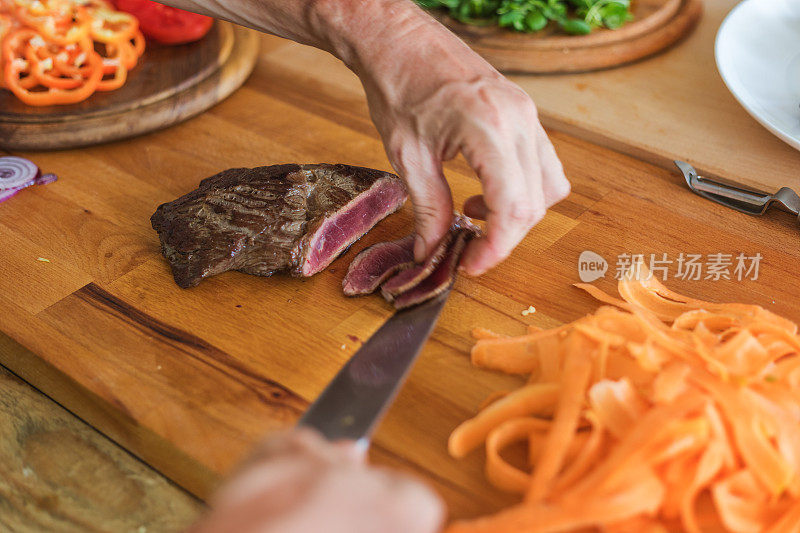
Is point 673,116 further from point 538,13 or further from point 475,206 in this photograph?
point 475,206

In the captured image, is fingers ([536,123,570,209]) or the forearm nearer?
fingers ([536,123,570,209])

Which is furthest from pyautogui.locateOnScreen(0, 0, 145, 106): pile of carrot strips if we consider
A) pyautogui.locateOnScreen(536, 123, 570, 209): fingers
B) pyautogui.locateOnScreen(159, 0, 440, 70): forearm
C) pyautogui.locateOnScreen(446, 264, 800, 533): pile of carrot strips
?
pyautogui.locateOnScreen(446, 264, 800, 533): pile of carrot strips

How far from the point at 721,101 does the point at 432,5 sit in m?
1.49

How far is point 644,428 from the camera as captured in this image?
63.1 inches

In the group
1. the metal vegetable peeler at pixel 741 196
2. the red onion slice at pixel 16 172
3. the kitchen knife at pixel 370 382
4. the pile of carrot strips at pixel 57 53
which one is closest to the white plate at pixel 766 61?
the metal vegetable peeler at pixel 741 196

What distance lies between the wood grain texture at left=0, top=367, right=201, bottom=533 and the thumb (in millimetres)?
1063

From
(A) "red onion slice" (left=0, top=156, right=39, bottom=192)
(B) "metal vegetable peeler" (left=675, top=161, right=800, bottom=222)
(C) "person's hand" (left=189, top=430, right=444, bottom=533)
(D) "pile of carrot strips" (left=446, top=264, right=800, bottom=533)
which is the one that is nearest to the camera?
(C) "person's hand" (left=189, top=430, right=444, bottom=533)

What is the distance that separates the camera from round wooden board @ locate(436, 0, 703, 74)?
349 centimetres

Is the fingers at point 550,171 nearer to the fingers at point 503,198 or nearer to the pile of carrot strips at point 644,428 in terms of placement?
the fingers at point 503,198

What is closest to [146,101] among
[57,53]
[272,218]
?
[57,53]

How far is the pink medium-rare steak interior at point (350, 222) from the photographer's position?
2.43 m

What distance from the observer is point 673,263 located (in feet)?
8.15

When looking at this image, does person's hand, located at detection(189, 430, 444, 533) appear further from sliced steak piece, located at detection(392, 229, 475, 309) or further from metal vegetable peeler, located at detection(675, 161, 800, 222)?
metal vegetable peeler, located at detection(675, 161, 800, 222)

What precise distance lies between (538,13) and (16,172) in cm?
247
